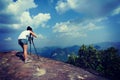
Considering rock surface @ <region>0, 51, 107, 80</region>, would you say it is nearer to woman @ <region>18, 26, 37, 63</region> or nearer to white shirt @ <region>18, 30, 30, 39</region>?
woman @ <region>18, 26, 37, 63</region>

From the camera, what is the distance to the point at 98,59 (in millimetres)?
78438

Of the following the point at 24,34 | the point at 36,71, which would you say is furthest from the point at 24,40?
the point at 36,71

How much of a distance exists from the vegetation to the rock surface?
1983 inches

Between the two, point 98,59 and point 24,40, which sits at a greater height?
point 24,40

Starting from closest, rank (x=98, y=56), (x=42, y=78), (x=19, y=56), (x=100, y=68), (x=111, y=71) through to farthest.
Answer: (x=42, y=78) < (x=19, y=56) < (x=111, y=71) < (x=100, y=68) < (x=98, y=56)

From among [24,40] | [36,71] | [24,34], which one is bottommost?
[36,71]

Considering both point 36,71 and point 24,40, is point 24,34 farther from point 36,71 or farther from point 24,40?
point 36,71

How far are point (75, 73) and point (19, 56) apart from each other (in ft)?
17.1

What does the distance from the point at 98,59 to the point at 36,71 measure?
67338mm

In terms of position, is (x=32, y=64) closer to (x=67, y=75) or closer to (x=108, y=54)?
(x=67, y=75)

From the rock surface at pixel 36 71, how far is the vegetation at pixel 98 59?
165 ft

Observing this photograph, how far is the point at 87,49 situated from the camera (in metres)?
84.6

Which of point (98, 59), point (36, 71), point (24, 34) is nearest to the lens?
point (36, 71)

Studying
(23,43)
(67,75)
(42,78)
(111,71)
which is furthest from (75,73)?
(111,71)
